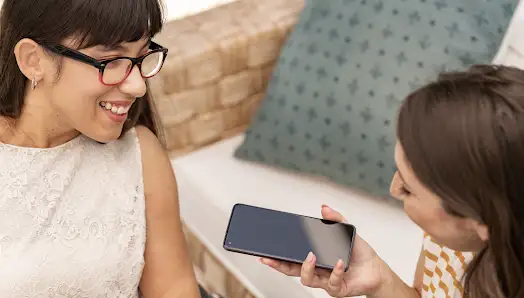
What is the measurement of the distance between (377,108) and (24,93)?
0.72 m

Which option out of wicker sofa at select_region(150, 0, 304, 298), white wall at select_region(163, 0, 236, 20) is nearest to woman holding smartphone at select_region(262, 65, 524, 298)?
wicker sofa at select_region(150, 0, 304, 298)

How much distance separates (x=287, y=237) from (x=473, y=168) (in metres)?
0.40

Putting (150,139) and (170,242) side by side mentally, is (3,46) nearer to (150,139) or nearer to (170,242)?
(150,139)

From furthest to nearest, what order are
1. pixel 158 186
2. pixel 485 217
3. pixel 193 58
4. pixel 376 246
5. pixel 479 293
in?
1. pixel 193 58
2. pixel 376 246
3. pixel 158 186
4. pixel 479 293
5. pixel 485 217

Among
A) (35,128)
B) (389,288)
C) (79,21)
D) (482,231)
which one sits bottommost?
(389,288)

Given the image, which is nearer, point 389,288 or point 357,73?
point 389,288

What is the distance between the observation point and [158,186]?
1179 millimetres

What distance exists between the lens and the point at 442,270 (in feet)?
3.47

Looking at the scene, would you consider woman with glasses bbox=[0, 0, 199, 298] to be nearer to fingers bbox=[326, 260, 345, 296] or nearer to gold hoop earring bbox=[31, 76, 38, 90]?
gold hoop earring bbox=[31, 76, 38, 90]

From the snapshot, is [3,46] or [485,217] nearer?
[485,217]

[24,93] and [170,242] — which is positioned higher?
[24,93]

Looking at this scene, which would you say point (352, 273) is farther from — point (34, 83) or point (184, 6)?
point (184, 6)

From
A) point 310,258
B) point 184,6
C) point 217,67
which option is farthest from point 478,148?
point 184,6

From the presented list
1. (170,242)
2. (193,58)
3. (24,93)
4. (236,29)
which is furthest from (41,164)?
(236,29)
